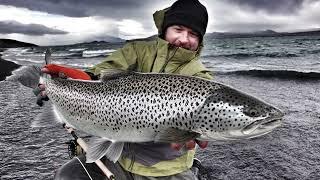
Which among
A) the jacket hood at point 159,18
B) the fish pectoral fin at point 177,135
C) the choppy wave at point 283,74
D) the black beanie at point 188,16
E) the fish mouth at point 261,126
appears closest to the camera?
the fish mouth at point 261,126

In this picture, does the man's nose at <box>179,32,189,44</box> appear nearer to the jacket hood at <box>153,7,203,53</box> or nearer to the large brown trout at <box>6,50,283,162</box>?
the jacket hood at <box>153,7,203,53</box>

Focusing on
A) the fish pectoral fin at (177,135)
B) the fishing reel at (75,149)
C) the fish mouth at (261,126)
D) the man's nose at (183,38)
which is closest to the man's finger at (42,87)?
the fishing reel at (75,149)

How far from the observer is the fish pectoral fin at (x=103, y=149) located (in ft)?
10.7

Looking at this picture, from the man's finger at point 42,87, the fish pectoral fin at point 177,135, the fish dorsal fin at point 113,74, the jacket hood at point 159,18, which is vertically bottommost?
the fish pectoral fin at point 177,135

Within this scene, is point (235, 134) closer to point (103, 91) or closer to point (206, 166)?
point (103, 91)

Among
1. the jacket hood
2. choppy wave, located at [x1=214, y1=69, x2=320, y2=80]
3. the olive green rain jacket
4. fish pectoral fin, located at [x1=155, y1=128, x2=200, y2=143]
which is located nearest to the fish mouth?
fish pectoral fin, located at [x1=155, y1=128, x2=200, y2=143]

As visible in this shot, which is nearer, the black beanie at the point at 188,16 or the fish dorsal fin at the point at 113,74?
the fish dorsal fin at the point at 113,74

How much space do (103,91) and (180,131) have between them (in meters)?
0.76

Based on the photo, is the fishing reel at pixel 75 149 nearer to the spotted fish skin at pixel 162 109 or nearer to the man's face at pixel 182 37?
the spotted fish skin at pixel 162 109

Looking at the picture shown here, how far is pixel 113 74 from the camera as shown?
3.26 m

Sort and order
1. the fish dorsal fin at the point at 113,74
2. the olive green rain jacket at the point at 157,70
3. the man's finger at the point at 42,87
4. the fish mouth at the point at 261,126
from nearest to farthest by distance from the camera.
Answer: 1. the fish mouth at the point at 261,126
2. the fish dorsal fin at the point at 113,74
3. the olive green rain jacket at the point at 157,70
4. the man's finger at the point at 42,87

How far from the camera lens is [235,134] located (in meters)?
2.78

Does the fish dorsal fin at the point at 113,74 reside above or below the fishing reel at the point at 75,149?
above

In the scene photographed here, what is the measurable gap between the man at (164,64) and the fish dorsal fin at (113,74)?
0.16 meters
